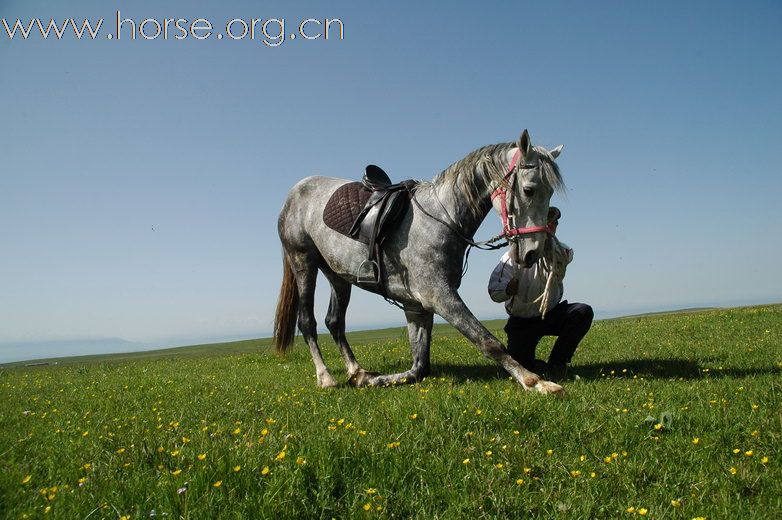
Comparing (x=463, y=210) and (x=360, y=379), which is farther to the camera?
(x=360, y=379)

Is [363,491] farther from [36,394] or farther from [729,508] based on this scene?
[36,394]

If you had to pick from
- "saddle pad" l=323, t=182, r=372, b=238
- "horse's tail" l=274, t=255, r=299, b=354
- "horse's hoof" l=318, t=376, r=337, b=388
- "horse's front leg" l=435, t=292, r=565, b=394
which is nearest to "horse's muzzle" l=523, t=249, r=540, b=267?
"horse's front leg" l=435, t=292, r=565, b=394

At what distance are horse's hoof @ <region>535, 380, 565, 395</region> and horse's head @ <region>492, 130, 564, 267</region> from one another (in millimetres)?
1315

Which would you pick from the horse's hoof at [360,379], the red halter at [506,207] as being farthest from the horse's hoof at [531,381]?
the horse's hoof at [360,379]

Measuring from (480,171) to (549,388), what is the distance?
2.68m

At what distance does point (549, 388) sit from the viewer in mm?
4789

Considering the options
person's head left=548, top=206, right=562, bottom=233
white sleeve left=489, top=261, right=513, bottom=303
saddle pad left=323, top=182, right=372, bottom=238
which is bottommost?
white sleeve left=489, top=261, right=513, bottom=303

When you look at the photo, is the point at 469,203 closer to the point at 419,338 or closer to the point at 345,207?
the point at 345,207

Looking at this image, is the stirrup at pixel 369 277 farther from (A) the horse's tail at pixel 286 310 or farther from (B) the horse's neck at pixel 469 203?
(A) the horse's tail at pixel 286 310

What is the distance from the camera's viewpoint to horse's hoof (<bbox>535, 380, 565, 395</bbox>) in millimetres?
4727

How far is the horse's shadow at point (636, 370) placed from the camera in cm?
580

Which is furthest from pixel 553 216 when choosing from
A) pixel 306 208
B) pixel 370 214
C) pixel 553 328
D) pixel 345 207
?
pixel 306 208

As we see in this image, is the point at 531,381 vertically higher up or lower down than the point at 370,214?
lower down

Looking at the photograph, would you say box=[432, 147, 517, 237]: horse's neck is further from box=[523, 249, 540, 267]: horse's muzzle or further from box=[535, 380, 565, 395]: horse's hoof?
box=[535, 380, 565, 395]: horse's hoof
